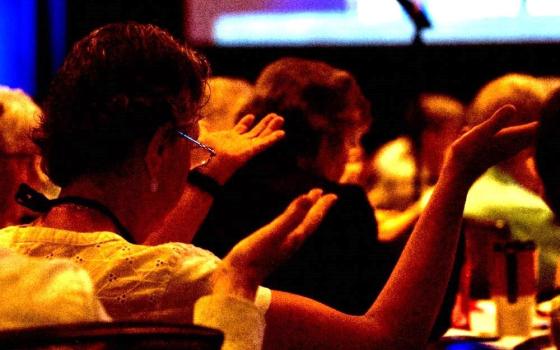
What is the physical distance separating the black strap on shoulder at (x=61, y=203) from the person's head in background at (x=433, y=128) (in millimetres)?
3021

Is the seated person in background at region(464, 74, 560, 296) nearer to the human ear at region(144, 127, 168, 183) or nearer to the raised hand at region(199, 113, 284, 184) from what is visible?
the raised hand at region(199, 113, 284, 184)

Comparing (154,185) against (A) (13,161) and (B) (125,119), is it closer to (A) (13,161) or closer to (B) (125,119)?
(B) (125,119)

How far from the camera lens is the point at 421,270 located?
1459 millimetres

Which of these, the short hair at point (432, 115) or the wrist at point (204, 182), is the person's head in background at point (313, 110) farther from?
the short hair at point (432, 115)

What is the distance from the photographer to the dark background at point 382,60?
5785mm

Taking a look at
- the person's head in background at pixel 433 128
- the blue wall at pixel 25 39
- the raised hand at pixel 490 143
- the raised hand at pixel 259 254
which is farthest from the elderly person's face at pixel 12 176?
the blue wall at pixel 25 39

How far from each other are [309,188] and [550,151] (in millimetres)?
1033

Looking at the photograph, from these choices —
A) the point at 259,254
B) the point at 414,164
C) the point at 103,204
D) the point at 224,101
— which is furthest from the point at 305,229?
the point at 414,164

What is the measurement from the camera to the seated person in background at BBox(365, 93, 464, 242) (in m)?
3.46

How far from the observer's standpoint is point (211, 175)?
1734 millimetres

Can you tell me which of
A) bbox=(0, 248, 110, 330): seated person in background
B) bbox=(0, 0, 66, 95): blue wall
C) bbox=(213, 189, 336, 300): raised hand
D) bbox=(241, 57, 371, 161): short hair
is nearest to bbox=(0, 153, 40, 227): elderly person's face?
bbox=(241, 57, 371, 161): short hair

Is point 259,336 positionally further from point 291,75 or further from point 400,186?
point 400,186

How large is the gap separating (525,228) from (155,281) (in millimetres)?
1952

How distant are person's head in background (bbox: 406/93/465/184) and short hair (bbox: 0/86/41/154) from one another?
2172 mm
